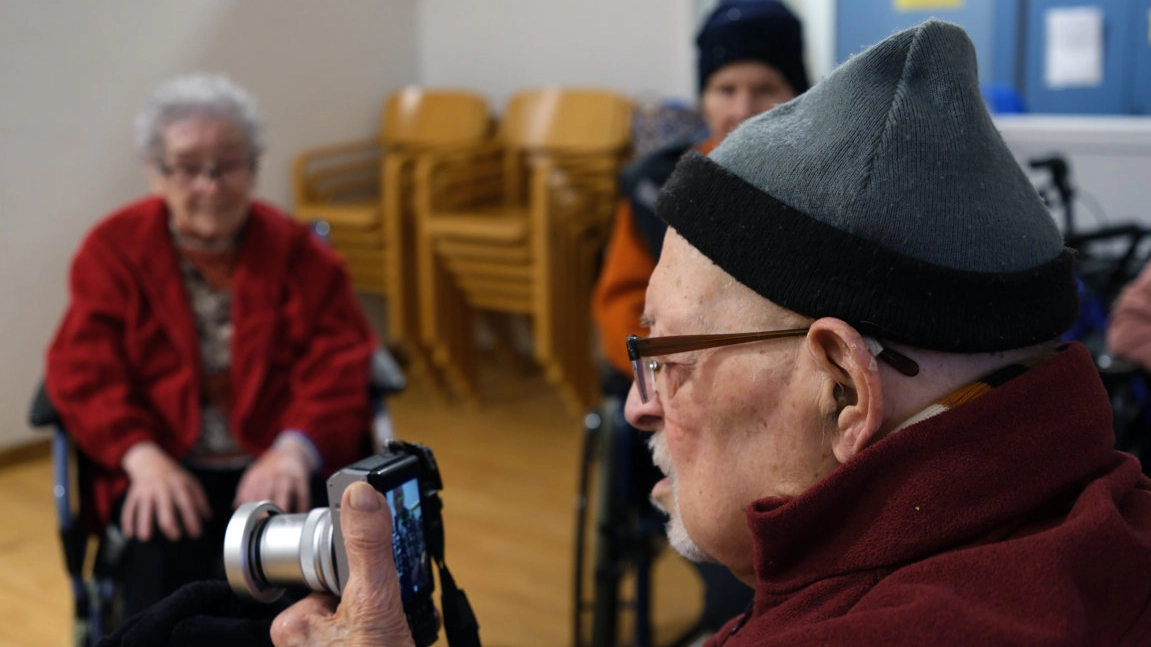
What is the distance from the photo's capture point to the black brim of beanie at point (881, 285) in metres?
0.72

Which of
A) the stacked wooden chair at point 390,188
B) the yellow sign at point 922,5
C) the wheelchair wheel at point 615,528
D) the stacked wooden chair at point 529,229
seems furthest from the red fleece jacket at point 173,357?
the yellow sign at point 922,5

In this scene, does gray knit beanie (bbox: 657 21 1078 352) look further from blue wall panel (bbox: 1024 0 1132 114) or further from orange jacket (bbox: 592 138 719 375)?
blue wall panel (bbox: 1024 0 1132 114)

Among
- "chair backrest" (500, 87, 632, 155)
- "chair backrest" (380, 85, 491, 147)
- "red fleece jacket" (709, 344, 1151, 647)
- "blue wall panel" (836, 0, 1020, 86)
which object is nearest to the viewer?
"red fleece jacket" (709, 344, 1151, 647)

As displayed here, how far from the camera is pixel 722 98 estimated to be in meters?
2.18

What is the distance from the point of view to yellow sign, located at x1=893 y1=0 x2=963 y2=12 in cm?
402

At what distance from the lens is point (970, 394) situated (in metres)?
0.73

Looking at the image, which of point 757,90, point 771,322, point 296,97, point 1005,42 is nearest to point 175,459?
point 757,90

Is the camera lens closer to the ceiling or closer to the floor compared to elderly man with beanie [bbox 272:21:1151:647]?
closer to the floor

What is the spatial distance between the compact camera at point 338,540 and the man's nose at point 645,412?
176mm

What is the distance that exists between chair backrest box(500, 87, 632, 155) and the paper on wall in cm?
164

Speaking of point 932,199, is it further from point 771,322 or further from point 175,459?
point 175,459

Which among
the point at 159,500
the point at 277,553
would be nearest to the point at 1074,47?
the point at 159,500

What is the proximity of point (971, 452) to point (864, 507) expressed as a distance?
8cm

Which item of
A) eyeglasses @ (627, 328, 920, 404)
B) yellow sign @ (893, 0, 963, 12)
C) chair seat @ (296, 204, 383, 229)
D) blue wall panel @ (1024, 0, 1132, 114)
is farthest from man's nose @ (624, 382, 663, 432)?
blue wall panel @ (1024, 0, 1132, 114)
